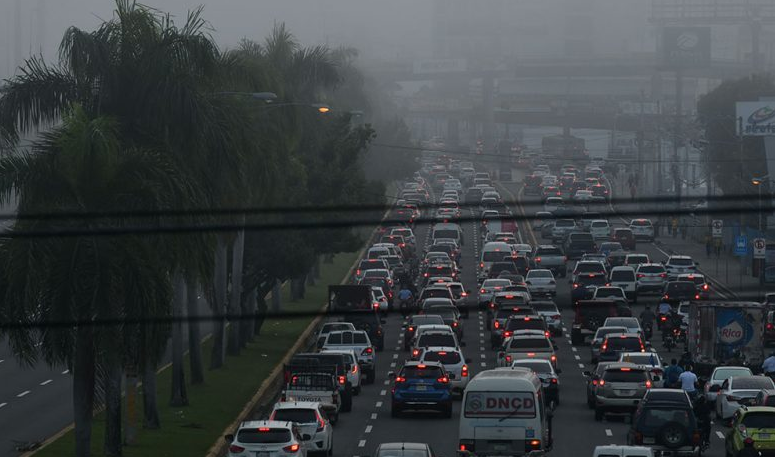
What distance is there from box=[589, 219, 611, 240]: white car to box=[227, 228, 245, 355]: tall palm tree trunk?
48351mm

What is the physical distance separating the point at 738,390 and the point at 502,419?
9053 millimetres

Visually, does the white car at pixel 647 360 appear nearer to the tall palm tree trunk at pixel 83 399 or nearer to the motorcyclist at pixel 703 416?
the motorcyclist at pixel 703 416

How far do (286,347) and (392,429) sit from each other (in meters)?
18.9

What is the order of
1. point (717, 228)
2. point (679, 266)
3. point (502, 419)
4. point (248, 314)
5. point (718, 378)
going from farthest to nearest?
1. point (717, 228)
2. point (679, 266)
3. point (248, 314)
4. point (718, 378)
5. point (502, 419)

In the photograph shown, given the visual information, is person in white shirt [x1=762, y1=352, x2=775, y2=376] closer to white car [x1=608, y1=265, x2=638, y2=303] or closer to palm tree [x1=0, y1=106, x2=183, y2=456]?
palm tree [x1=0, y1=106, x2=183, y2=456]

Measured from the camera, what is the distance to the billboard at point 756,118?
320 feet

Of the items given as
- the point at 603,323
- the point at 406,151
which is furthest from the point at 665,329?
the point at 406,151

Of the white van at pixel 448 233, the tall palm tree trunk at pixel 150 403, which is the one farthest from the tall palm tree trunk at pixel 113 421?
the white van at pixel 448 233

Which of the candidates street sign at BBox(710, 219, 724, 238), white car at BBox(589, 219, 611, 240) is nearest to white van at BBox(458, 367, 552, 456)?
street sign at BBox(710, 219, 724, 238)

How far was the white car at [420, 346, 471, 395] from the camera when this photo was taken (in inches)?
1687

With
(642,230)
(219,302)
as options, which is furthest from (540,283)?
(642,230)

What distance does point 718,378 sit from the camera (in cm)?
4003

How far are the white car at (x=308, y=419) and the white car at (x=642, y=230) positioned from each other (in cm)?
7066

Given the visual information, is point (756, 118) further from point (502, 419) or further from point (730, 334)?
point (502, 419)
